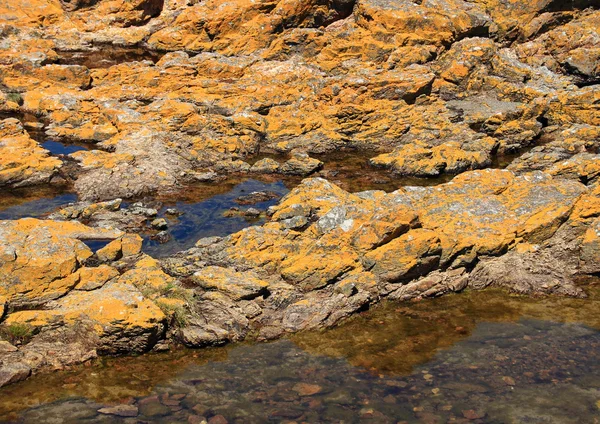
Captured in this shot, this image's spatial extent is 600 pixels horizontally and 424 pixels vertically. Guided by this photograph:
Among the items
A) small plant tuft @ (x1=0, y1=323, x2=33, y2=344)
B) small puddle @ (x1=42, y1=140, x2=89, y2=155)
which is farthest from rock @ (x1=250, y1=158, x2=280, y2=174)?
small plant tuft @ (x1=0, y1=323, x2=33, y2=344)

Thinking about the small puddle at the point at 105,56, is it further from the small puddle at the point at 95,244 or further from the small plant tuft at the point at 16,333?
the small plant tuft at the point at 16,333

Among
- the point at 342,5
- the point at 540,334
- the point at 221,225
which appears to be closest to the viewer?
the point at 540,334

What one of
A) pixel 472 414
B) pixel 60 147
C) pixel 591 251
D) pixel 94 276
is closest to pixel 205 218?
pixel 94 276

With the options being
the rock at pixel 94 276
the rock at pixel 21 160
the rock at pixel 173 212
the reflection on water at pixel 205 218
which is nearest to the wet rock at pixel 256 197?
the reflection on water at pixel 205 218

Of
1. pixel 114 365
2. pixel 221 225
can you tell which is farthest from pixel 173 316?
pixel 221 225

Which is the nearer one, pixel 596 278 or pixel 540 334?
pixel 540 334

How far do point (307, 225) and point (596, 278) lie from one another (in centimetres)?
1196

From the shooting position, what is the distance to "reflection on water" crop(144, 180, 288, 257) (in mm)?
24375

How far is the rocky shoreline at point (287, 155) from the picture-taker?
61.2ft

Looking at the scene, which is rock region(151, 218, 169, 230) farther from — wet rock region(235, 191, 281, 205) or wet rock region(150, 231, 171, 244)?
wet rock region(235, 191, 281, 205)

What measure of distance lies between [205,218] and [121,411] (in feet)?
46.1

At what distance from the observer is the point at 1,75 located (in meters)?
41.0

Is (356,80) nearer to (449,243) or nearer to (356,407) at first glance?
(449,243)

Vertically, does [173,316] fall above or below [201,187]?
above
